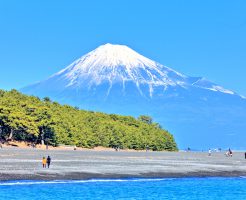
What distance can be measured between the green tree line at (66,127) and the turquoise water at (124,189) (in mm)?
68791

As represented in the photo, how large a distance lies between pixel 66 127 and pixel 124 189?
89079mm

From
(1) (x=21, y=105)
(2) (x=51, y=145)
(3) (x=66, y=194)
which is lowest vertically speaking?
(3) (x=66, y=194)

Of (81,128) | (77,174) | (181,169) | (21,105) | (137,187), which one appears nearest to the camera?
(137,187)

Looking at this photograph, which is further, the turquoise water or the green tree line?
the green tree line

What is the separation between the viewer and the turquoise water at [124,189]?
144 feet

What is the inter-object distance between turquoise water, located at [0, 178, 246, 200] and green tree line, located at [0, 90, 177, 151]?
6879 centimetres

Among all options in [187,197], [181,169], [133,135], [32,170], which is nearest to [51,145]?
[133,135]

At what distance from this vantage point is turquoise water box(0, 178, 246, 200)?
1731 inches

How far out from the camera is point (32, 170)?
55.8m

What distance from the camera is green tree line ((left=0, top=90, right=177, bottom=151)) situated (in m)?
122

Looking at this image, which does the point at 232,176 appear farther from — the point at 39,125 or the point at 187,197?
the point at 39,125

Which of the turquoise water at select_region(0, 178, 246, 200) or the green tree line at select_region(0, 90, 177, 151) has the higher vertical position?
the green tree line at select_region(0, 90, 177, 151)

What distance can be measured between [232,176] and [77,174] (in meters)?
17.8

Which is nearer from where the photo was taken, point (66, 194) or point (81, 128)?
point (66, 194)
